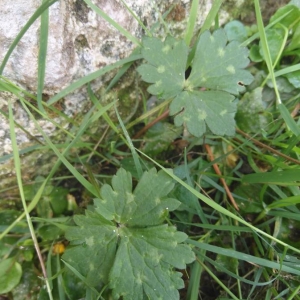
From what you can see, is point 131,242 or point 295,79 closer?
point 131,242

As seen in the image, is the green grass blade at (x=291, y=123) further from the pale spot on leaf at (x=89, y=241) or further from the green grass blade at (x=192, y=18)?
the pale spot on leaf at (x=89, y=241)

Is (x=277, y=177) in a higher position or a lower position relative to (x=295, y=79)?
lower

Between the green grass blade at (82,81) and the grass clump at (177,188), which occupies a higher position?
the green grass blade at (82,81)

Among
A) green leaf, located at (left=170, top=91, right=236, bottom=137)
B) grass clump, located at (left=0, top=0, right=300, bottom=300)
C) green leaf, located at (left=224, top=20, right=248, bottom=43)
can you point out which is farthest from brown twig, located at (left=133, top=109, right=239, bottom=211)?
green leaf, located at (left=224, top=20, right=248, bottom=43)

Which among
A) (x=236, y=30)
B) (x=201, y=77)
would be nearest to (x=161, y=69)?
(x=201, y=77)

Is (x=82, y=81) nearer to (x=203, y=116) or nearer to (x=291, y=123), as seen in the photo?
(x=203, y=116)

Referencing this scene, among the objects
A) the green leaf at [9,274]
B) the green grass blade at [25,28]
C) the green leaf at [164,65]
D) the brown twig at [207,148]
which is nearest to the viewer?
the green grass blade at [25,28]

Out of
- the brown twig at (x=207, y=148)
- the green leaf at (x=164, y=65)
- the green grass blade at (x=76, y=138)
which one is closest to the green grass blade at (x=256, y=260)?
the brown twig at (x=207, y=148)
